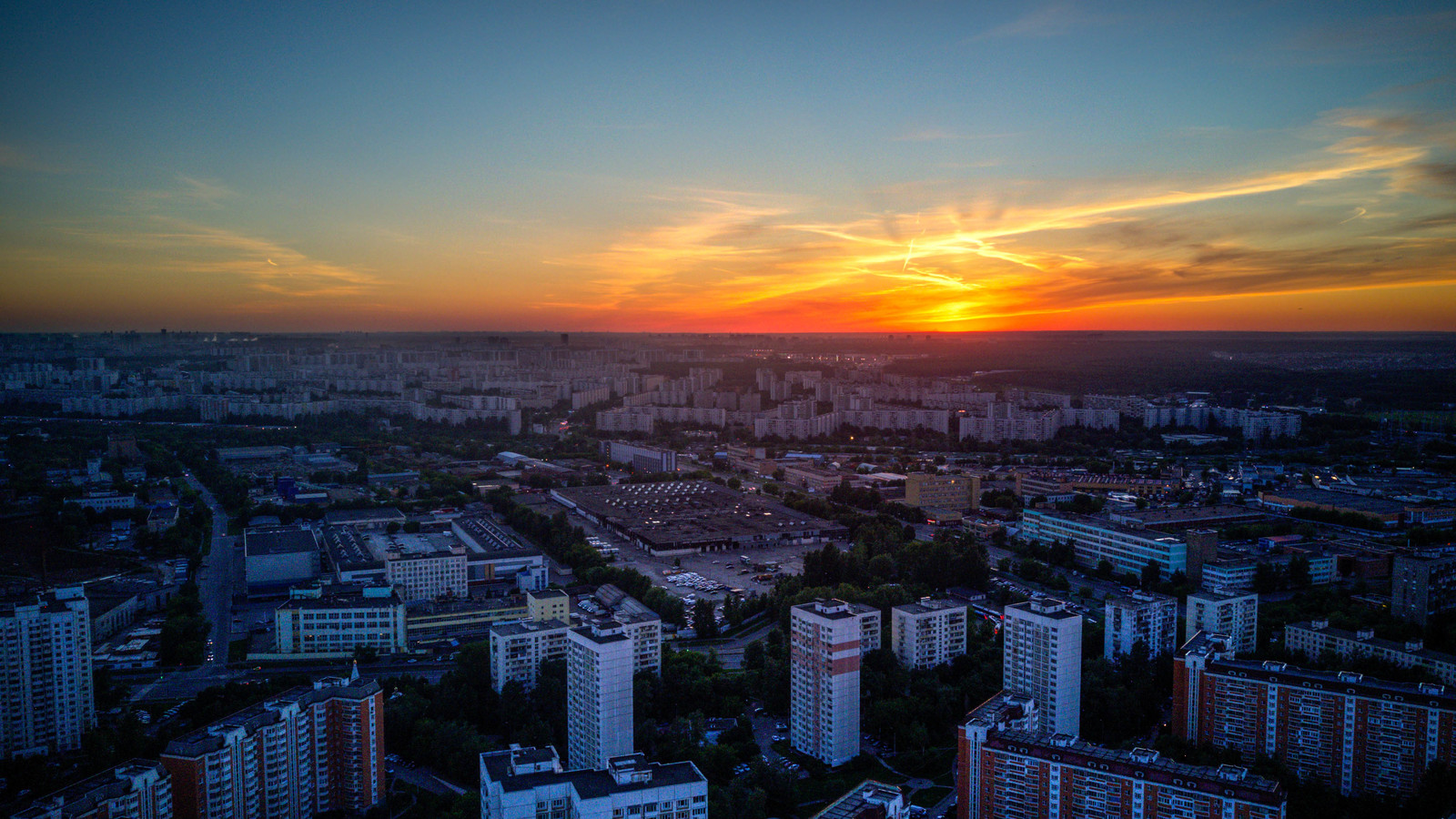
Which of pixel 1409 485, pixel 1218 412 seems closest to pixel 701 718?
pixel 1409 485

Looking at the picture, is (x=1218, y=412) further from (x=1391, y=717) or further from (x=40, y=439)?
(x=40, y=439)

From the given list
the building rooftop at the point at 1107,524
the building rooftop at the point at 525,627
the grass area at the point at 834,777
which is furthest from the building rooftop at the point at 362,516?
the building rooftop at the point at 1107,524

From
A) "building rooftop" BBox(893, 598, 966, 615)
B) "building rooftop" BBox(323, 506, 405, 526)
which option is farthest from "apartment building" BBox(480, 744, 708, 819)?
"building rooftop" BBox(323, 506, 405, 526)

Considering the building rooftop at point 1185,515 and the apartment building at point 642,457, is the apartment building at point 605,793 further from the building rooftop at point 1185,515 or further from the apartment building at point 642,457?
the apartment building at point 642,457


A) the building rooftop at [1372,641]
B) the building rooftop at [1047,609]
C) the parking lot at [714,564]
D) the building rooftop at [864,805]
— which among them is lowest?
the parking lot at [714,564]

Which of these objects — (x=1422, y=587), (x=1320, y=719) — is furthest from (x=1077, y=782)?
(x=1422, y=587)
